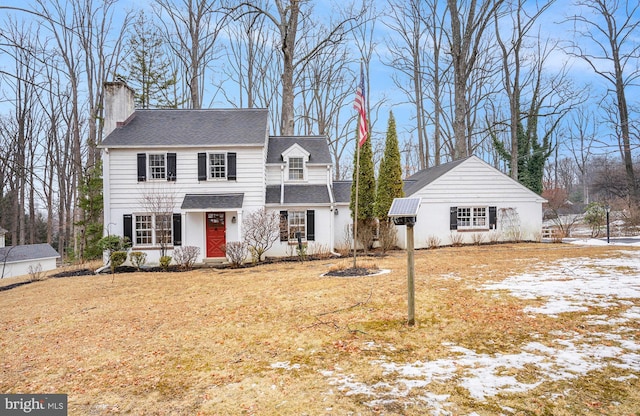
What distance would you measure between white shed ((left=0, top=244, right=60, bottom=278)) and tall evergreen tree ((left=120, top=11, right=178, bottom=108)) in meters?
10.7

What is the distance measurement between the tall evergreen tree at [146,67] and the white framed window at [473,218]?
796 inches

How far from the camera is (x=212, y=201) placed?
1320 cm

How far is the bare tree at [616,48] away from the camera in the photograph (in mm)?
9203

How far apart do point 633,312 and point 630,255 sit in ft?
21.9

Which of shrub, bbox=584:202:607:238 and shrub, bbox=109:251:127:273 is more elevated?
shrub, bbox=584:202:607:238

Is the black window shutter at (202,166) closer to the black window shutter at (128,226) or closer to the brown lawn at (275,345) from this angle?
the black window shutter at (128,226)

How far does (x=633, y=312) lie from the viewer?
4.70 meters

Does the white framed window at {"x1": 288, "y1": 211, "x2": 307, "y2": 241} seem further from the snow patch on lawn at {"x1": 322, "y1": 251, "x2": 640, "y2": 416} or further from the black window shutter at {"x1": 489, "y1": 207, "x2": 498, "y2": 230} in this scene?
the snow patch on lawn at {"x1": 322, "y1": 251, "x2": 640, "y2": 416}

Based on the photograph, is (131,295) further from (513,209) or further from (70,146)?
(70,146)

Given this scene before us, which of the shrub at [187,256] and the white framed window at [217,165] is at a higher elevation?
the white framed window at [217,165]

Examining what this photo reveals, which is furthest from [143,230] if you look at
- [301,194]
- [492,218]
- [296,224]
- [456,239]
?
[492,218]

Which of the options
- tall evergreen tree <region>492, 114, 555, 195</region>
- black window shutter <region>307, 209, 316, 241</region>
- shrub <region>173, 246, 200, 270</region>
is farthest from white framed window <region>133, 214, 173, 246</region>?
tall evergreen tree <region>492, 114, 555, 195</region>

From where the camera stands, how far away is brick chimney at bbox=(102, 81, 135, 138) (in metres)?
14.2

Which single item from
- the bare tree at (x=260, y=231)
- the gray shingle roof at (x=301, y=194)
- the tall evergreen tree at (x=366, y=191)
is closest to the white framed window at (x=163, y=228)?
the bare tree at (x=260, y=231)
